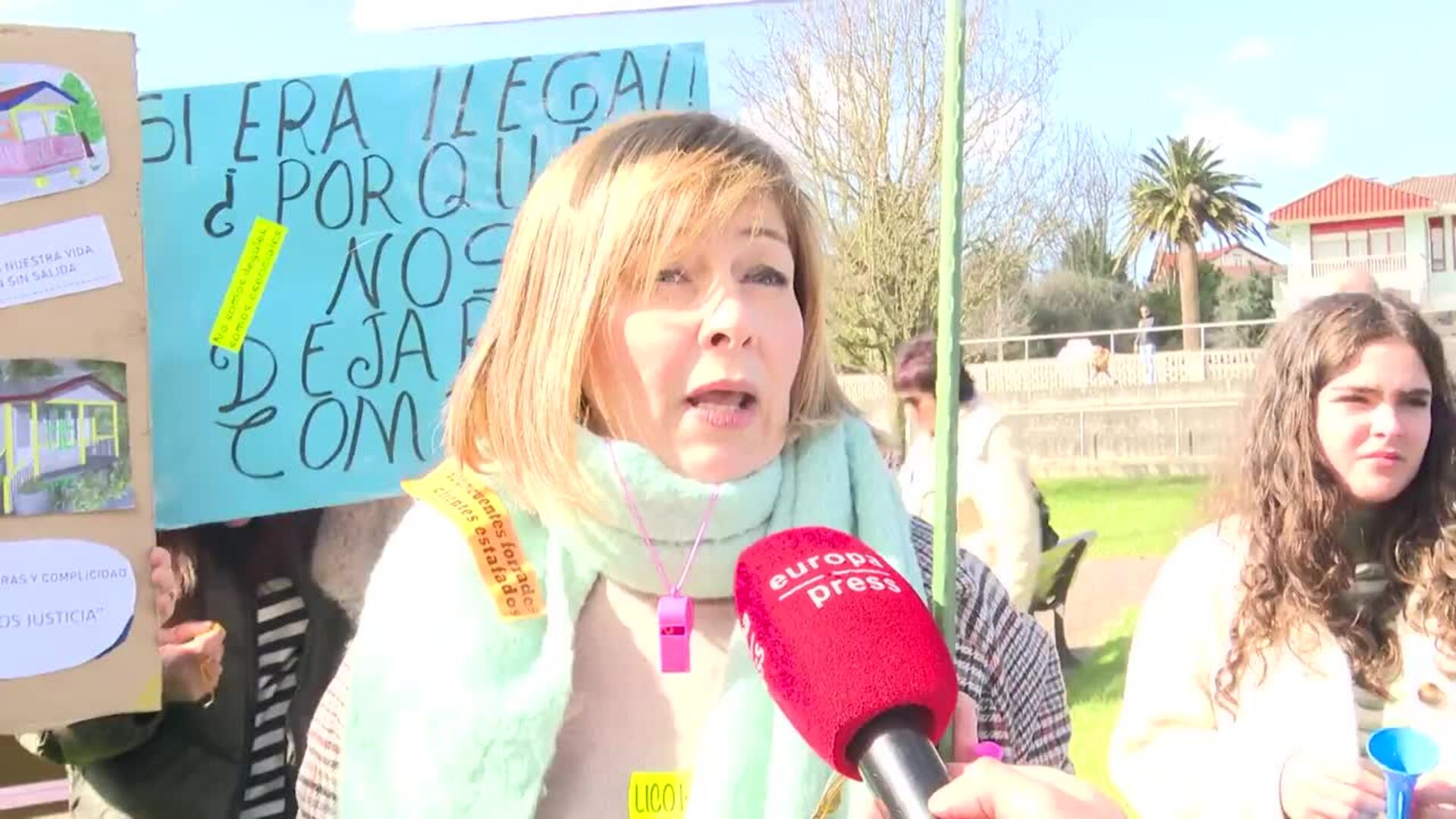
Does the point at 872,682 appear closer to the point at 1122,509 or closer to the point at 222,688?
the point at 222,688

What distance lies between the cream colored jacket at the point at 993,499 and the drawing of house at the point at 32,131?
236 centimetres

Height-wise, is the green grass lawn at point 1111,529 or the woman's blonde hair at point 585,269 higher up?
the woman's blonde hair at point 585,269

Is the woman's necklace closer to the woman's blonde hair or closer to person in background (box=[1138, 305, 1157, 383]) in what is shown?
the woman's blonde hair

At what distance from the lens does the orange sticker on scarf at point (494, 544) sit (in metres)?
1.10

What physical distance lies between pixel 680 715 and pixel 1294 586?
1101 mm

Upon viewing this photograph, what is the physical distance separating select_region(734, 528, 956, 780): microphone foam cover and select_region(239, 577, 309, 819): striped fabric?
1.24 metres

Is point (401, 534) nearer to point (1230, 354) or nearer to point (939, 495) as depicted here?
point (939, 495)

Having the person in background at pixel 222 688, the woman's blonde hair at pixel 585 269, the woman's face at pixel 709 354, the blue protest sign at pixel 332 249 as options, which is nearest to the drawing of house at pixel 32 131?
the blue protest sign at pixel 332 249

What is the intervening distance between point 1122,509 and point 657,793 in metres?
4.47

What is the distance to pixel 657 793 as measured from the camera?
1063 millimetres

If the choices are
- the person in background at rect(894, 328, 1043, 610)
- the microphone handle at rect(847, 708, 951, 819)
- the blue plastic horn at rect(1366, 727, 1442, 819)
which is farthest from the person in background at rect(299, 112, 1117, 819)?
the person in background at rect(894, 328, 1043, 610)

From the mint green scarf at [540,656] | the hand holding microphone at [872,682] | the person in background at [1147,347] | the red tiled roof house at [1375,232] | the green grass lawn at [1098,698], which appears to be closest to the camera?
the hand holding microphone at [872,682]

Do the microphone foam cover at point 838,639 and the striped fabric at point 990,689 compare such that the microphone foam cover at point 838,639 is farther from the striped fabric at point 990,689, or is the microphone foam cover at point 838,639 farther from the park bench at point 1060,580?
the park bench at point 1060,580

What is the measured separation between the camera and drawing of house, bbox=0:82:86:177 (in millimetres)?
1613
